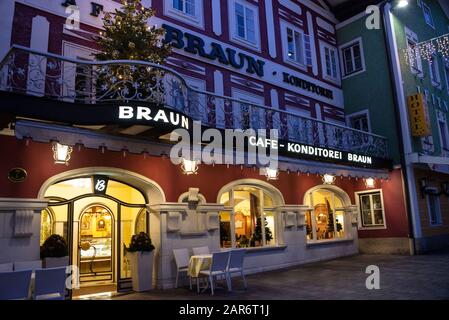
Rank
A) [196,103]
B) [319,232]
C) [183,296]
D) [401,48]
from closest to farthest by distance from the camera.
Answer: [183,296] < [196,103] < [319,232] < [401,48]

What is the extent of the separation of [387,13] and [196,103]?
988cm

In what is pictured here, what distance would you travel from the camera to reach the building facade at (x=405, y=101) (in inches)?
557

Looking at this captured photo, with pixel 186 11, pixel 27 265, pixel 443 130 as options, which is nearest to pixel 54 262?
pixel 27 265

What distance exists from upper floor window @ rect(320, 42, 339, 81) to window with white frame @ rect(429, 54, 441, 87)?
4697mm

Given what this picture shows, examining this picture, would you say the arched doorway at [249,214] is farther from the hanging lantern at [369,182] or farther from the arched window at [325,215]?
the hanging lantern at [369,182]

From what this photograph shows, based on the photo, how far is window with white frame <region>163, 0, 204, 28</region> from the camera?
10.9 m

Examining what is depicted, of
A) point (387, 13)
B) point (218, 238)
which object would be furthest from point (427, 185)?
point (218, 238)

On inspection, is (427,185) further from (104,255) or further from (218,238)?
Result: (104,255)

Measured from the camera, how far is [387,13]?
49.6 ft

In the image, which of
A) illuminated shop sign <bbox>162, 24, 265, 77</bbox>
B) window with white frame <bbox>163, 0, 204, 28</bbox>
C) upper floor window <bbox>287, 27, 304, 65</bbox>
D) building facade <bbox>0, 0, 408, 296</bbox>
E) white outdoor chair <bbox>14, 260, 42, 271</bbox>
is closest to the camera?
white outdoor chair <bbox>14, 260, 42, 271</bbox>

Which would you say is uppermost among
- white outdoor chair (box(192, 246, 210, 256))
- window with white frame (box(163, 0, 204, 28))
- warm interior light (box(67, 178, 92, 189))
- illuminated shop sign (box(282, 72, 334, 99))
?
window with white frame (box(163, 0, 204, 28))

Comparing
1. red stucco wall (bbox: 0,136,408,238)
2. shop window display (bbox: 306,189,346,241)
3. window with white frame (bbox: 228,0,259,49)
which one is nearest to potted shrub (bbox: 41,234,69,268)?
red stucco wall (bbox: 0,136,408,238)

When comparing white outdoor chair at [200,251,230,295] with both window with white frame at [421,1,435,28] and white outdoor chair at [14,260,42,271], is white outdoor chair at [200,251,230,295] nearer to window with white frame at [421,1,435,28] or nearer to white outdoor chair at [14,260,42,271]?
white outdoor chair at [14,260,42,271]
